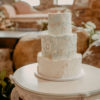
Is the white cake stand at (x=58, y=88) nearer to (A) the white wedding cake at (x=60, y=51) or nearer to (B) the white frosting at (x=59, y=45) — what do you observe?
(A) the white wedding cake at (x=60, y=51)

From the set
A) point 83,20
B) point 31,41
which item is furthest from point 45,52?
point 83,20

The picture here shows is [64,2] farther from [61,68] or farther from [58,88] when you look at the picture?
[58,88]

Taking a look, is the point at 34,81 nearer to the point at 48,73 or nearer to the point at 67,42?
the point at 48,73

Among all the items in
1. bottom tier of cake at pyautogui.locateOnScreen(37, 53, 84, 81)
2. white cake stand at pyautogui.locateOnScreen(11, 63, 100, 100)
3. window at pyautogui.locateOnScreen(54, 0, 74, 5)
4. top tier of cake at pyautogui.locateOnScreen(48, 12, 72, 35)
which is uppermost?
top tier of cake at pyautogui.locateOnScreen(48, 12, 72, 35)

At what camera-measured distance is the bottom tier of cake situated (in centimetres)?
128

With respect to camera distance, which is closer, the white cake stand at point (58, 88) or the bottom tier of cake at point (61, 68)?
the white cake stand at point (58, 88)

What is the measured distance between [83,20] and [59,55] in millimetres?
3615

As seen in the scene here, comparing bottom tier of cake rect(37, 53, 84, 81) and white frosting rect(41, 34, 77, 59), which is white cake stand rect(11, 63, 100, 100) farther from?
white frosting rect(41, 34, 77, 59)

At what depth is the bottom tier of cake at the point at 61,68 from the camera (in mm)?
1285

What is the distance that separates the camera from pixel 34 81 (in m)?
1.29

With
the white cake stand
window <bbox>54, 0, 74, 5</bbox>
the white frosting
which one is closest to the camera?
the white cake stand

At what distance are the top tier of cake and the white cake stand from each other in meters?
0.32

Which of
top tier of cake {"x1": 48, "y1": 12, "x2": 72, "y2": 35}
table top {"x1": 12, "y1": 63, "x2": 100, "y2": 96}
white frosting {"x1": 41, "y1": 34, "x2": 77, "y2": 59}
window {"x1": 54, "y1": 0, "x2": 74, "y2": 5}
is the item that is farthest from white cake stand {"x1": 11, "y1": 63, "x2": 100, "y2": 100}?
window {"x1": 54, "y1": 0, "x2": 74, "y2": 5}

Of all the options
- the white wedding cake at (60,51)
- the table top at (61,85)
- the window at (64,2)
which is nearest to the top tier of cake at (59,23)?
the white wedding cake at (60,51)
